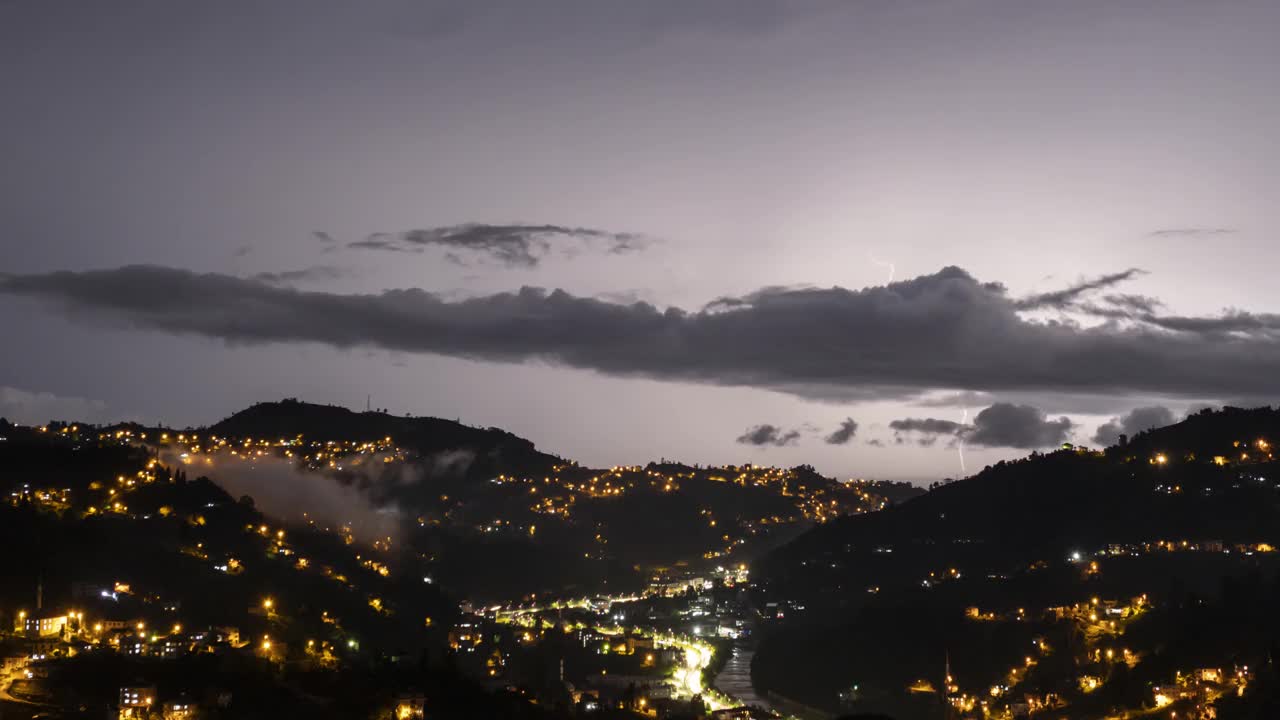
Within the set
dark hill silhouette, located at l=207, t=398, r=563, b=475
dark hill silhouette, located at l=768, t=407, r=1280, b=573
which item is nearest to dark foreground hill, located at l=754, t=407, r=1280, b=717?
dark hill silhouette, located at l=768, t=407, r=1280, b=573

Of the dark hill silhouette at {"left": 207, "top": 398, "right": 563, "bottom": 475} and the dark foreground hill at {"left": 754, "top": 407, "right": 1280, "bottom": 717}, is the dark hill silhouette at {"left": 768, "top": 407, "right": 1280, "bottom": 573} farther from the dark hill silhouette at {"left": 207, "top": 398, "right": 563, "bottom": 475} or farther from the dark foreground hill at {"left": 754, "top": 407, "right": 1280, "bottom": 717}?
the dark hill silhouette at {"left": 207, "top": 398, "right": 563, "bottom": 475}

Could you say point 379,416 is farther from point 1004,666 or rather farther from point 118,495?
point 1004,666

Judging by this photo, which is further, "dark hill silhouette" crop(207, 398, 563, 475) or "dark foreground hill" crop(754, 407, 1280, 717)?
"dark hill silhouette" crop(207, 398, 563, 475)

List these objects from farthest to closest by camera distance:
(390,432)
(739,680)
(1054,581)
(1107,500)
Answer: (390,432) < (1107,500) < (739,680) < (1054,581)

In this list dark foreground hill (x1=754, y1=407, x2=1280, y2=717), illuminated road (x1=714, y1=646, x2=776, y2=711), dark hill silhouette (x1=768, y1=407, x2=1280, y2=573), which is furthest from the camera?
dark hill silhouette (x1=768, y1=407, x2=1280, y2=573)

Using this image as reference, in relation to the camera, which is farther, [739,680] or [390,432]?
[390,432]

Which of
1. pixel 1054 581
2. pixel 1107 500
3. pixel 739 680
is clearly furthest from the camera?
pixel 1107 500

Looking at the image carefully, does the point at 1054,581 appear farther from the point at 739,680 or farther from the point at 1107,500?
the point at 739,680

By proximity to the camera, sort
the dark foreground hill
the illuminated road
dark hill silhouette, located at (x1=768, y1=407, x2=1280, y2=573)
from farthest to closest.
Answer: dark hill silhouette, located at (x1=768, y1=407, x2=1280, y2=573) < the illuminated road < the dark foreground hill

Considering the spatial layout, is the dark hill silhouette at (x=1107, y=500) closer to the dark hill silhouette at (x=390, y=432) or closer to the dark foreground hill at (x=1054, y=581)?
the dark foreground hill at (x=1054, y=581)

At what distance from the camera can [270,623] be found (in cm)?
6038

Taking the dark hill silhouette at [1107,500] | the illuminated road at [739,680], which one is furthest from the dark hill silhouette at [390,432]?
the illuminated road at [739,680]

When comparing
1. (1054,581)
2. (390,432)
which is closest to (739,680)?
(1054,581)

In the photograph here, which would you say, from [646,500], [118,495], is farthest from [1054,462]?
[118,495]
